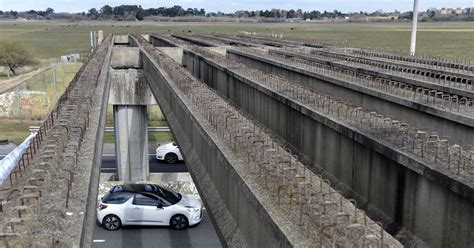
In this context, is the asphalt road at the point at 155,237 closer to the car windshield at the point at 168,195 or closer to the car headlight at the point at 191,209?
the car headlight at the point at 191,209

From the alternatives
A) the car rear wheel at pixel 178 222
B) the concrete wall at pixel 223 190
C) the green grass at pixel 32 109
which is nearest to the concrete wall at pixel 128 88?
the car rear wheel at pixel 178 222

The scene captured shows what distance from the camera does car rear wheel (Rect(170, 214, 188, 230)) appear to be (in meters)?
19.1

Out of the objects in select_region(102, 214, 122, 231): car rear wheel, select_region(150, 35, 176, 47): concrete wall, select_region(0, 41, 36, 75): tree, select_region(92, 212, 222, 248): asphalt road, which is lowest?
select_region(92, 212, 222, 248): asphalt road

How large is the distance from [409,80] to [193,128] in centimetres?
872

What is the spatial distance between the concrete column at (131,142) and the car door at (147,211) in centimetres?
854

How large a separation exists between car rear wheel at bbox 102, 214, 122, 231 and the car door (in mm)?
666

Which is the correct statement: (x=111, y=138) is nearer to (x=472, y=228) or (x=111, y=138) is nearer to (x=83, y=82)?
(x=83, y=82)

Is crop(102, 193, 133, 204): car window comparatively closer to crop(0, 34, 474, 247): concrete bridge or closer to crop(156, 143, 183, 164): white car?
crop(0, 34, 474, 247): concrete bridge

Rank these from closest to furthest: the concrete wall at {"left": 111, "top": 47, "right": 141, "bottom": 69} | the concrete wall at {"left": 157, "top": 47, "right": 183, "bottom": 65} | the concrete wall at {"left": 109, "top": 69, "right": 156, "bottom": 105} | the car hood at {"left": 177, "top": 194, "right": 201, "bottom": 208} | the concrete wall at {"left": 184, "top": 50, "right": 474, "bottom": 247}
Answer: the concrete wall at {"left": 184, "top": 50, "right": 474, "bottom": 247} < the car hood at {"left": 177, "top": 194, "right": 201, "bottom": 208} < the concrete wall at {"left": 109, "top": 69, "right": 156, "bottom": 105} < the concrete wall at {"left": 157, "top": 47, "right": 183, "bottom": 65} < the concrete wall at {"left": 111, "top": 47, "right": 141, "bottom": 69}

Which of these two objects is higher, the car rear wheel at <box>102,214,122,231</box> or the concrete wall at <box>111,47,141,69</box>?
the concrete wall at <box>111,47,141,69</box>

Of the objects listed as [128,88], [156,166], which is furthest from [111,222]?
[156,166]

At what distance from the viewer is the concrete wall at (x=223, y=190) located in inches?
252

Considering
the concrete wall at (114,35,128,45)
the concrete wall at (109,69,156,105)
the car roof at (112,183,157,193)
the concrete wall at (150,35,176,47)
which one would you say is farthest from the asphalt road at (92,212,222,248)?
the concrete wall at (114,35,128,45)

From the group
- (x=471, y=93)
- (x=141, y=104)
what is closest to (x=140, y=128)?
(x=141, y=104)
